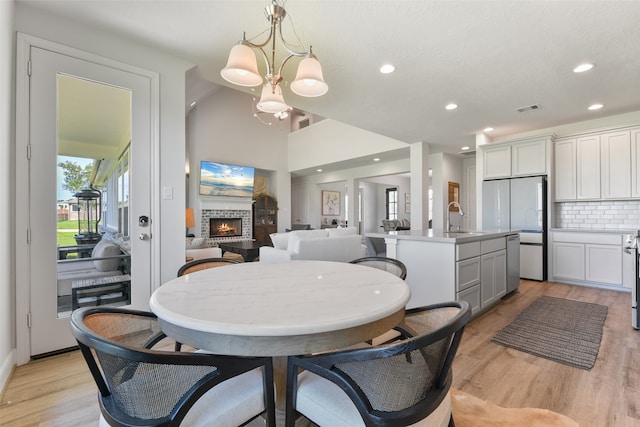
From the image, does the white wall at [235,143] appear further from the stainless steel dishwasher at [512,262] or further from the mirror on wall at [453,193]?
the stainless steel dishwasher at [512,262]

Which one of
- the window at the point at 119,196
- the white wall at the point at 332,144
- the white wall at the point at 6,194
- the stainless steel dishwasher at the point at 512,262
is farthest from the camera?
the white wall at the point at 332,144

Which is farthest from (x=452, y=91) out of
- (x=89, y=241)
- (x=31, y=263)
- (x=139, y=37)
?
(x=31, y=263)

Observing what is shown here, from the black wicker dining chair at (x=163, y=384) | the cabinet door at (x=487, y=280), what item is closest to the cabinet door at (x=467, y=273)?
the cabinet door at (x=487, y=280)

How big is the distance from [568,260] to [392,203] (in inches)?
297

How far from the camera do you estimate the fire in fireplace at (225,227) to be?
25.6ft

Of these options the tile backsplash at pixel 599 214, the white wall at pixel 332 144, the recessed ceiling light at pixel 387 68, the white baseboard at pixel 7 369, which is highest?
the white wall at pixel 332 144

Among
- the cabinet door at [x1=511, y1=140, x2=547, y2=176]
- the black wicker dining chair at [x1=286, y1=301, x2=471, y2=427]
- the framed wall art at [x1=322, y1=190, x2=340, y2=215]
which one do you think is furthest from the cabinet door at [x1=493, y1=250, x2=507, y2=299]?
the framed wall art at [x1=322, y1=190, x2=340, y2=215]

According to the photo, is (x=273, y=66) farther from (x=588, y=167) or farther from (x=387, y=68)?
(x=588, y=167)

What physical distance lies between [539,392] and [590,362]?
0.71m

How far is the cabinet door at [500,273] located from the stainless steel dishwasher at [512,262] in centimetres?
15

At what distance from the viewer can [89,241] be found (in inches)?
92.7

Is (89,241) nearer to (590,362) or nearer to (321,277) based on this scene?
(321,277)

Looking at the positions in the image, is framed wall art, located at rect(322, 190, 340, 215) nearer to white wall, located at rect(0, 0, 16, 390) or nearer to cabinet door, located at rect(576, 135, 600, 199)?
cabinet door, located at rect(576, 135, 600, 199)

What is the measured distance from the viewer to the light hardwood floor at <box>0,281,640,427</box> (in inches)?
60.4
